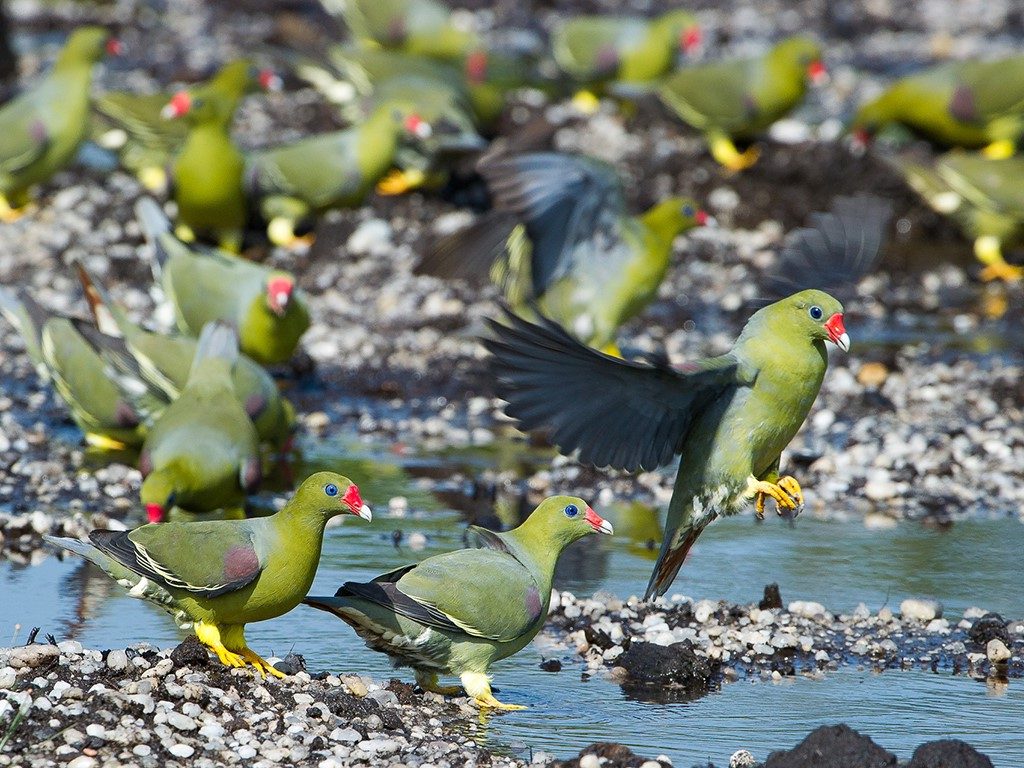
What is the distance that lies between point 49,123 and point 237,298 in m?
3.42

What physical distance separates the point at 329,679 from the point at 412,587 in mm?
408

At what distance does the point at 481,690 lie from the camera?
5.35 m

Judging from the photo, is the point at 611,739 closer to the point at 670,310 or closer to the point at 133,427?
the point at 133,427

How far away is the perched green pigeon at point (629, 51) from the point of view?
14.8 m

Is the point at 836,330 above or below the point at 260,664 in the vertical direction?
above

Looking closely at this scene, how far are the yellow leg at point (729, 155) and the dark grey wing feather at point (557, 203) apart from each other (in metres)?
4.34

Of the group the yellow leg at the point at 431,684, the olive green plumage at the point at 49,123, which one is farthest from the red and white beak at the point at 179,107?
the yellow leg at the point at 431,684

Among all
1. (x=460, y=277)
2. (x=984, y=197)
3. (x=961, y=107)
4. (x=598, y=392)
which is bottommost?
(x=598, y=392)

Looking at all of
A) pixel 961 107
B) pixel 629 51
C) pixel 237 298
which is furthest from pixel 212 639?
pixel 629 51

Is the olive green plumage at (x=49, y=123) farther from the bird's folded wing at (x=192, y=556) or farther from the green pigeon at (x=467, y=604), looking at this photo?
the green pigeon at (x=467, y=604)

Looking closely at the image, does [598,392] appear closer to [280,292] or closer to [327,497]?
[327,497]

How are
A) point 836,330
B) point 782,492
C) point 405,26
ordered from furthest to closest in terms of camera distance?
point 405,26 < point 782,492 < point 836,330

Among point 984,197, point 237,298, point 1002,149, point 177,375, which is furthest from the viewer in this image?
point 1002,149

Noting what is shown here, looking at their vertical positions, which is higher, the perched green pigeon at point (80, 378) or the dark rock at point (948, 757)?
the perched green pigeon at point (80, 378)
